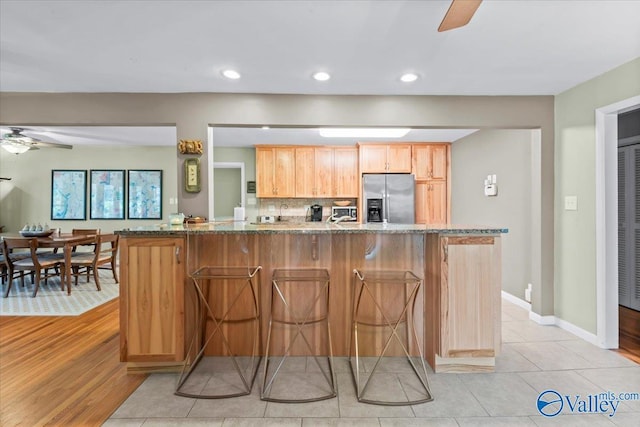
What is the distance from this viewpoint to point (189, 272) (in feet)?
7.16

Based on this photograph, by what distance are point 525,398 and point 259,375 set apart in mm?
1707

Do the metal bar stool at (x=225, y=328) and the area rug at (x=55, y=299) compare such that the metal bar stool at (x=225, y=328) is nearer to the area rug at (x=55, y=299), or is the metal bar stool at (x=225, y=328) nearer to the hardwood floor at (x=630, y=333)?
the area rug at (x=55, y=299)

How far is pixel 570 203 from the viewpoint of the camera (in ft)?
9.65

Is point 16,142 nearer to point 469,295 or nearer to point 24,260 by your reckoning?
point 24,260

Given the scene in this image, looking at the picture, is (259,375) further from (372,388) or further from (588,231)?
(588,231)

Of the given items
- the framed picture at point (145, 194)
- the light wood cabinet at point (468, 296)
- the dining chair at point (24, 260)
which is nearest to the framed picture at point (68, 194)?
the framed picture at point (145, 194)

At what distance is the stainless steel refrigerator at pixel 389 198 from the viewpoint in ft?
16.5

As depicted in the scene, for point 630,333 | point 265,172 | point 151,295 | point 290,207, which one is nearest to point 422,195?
point 290,207

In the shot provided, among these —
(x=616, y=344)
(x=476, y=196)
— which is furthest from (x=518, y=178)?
(x=616, y=344)

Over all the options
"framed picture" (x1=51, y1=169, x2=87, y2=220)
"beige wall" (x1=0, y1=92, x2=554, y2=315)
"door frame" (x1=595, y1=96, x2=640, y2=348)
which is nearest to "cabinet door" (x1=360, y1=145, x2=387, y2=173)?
"beige wall" (x1=0, y1=92, x2=554, y2=315)

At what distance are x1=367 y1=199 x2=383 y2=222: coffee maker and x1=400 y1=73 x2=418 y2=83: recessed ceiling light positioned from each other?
2.45 meters

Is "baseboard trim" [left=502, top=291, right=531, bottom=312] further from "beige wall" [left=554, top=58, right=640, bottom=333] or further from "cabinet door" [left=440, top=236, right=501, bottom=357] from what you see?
"cabinet door" [left=440, top=236, right=501, bottom=357]

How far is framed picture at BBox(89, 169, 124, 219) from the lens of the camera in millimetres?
5867

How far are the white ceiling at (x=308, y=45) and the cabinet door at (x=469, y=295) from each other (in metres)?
1.41
